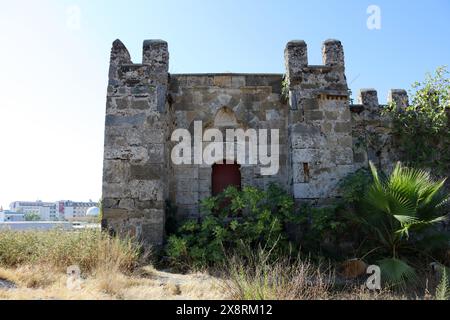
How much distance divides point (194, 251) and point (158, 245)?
2.84 feet

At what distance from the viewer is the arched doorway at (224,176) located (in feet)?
25.5

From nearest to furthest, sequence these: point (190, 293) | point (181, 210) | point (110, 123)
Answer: point (190, 293), point (110, 123), point (181, 210)

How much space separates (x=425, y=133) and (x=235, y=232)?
4580 millimetres

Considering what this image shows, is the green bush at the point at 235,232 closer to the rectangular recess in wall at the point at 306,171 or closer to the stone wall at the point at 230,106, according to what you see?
the rectangular recess in wall at the point at 306,171

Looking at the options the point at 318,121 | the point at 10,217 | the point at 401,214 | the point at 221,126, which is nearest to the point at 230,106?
the point at 221,126

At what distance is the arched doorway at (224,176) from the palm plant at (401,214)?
289 cm

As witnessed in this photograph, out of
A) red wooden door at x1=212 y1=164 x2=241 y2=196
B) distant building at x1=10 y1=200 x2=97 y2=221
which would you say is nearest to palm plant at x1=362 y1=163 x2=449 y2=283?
red wooden door at x1=212 y1=164 x2=241 y2=196

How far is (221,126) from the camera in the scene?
7.85 metres

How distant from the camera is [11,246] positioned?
6.08 m

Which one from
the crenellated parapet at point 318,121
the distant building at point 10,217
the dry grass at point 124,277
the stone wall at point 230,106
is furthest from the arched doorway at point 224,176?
the distant building at point 10,217

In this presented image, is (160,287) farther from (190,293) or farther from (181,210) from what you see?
(181,210)

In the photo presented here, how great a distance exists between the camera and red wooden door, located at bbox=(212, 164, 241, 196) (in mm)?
7773

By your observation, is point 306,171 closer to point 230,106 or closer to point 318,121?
point 318,121
